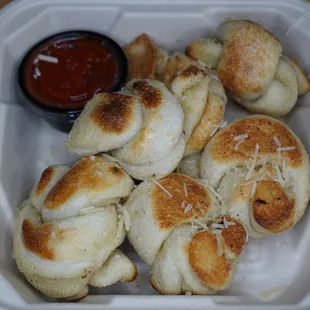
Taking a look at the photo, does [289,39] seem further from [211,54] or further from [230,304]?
[230,304]

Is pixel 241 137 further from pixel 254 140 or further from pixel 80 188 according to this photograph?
pixel 80 188

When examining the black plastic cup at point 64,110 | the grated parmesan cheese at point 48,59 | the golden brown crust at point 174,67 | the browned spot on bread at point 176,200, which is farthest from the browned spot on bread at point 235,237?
the grated parmesan cheese at point 48,59

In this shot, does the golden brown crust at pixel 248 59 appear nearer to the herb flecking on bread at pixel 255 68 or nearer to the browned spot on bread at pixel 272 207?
the herb flecking on bread at pixel 255 68

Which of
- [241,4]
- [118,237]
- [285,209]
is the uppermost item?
[241,4]

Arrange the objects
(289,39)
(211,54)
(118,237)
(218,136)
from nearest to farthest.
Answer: (118,237), (218,136), (211,54), (289,39)

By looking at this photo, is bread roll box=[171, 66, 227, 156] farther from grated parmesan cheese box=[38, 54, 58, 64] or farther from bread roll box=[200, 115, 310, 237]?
grated parmesan cheese box=[38, 54, 58, 64]

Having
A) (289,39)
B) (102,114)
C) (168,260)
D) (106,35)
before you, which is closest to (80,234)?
(168,260)

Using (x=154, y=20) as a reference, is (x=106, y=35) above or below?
below
